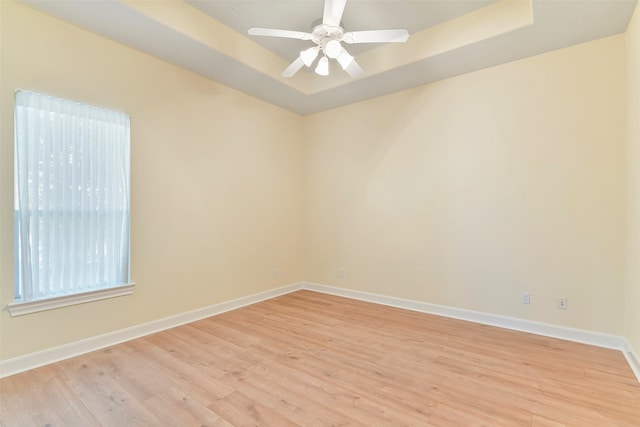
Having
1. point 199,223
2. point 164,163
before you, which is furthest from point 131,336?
point 164,163

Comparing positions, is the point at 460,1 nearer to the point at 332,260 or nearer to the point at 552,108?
the point at 552,108

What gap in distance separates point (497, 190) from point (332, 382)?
2.50 metres

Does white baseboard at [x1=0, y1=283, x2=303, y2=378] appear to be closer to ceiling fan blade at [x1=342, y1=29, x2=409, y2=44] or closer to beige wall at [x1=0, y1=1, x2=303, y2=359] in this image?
beige wall at [x1=0, y1=1, x2=303, y2=359]

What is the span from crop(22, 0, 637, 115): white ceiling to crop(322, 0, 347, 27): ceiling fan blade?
2.07 ft

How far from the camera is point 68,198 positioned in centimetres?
242

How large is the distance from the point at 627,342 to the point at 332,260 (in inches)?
122

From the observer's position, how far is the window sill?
219cm

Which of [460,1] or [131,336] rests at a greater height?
[460,1]

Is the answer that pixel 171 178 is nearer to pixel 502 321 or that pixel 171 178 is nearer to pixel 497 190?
pixel 497 190

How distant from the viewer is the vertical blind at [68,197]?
2.21m

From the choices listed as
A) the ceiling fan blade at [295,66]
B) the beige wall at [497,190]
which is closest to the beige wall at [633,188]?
the beige wall at [497,190]

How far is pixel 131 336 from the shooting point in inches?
110

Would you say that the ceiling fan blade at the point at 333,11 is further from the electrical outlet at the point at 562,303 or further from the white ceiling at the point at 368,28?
the electrical outlet at the point at 562,303

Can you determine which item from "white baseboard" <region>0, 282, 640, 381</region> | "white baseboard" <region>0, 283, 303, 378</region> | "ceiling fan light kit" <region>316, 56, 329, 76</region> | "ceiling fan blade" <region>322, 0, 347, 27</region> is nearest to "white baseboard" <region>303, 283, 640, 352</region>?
"white baseboard" <region>0, 282, 640, 381</region>
